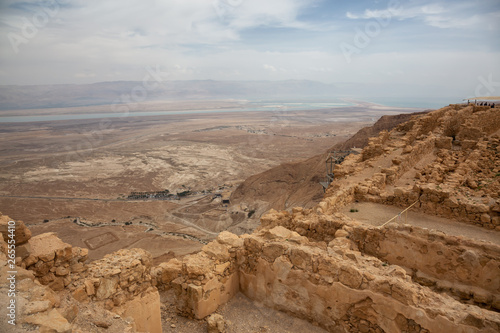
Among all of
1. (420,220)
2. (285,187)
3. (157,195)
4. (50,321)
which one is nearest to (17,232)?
(50,321)

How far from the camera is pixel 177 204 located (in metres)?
27.6

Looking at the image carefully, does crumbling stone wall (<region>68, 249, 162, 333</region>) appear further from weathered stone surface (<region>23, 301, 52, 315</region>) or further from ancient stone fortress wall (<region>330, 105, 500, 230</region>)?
ancient stone fortress wall (<region>330, 105, 500, 230</region>)

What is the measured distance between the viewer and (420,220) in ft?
26.4

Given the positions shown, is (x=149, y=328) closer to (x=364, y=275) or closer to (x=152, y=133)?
(x=364, y=275)

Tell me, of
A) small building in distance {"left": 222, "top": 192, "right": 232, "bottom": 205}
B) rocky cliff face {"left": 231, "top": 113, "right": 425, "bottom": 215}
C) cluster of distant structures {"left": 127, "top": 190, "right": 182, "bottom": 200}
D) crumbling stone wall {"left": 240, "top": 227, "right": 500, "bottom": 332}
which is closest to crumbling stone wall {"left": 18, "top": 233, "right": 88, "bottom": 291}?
crumbling stone wall {"left": 240, "top": 227, "right": 500, "bottom": 332}

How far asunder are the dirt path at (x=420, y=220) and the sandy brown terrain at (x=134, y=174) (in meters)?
11.5

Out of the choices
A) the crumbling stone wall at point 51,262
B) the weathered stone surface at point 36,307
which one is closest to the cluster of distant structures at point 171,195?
the crumbling stone wall at point 51,262

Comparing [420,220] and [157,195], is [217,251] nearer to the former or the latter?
[420,220]

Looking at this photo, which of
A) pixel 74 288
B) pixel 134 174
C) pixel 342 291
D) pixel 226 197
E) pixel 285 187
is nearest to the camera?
pixel 74 288

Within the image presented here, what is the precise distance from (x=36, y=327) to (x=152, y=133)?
253 ft

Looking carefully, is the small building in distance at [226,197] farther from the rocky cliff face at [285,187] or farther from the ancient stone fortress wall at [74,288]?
the ancient stone fortress wall at [74,288]

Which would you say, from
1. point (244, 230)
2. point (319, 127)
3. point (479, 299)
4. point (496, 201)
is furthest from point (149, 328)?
point (319, 127)

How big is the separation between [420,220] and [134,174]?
119 feet

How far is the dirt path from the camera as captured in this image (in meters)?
7.00
